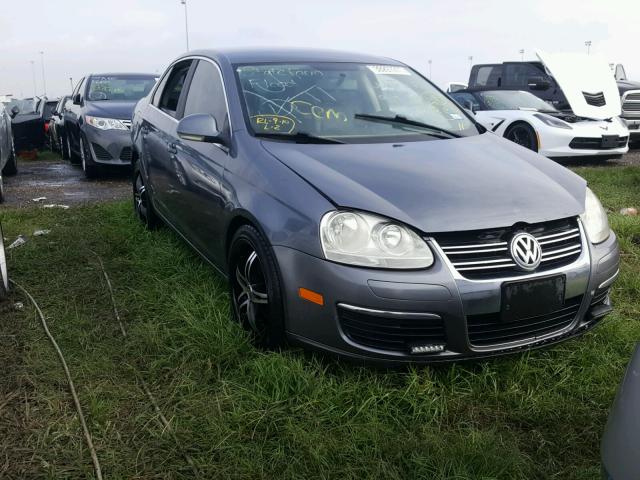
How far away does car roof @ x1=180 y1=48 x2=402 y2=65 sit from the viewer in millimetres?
3951

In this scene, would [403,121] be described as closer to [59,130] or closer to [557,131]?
[557,131]

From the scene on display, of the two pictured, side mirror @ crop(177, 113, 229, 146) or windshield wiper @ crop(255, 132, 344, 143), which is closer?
windshield wiper @ crop(255, 132, 344, 143)

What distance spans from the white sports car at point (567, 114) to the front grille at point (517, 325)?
275 inches

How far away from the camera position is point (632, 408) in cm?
153

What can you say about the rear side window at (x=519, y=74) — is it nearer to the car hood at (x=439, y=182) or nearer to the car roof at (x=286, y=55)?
the car roof at (x=286, y=55)

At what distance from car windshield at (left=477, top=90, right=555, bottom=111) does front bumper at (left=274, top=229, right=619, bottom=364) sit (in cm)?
842

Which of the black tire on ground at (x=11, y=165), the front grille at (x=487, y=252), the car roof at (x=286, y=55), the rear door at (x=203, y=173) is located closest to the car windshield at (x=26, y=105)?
the black tire on ground at (x=11, y=165)

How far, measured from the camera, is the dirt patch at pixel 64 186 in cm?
799

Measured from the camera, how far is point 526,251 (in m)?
2.65

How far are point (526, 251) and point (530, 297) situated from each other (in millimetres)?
186

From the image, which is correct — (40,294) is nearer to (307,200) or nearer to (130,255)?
(130,255)

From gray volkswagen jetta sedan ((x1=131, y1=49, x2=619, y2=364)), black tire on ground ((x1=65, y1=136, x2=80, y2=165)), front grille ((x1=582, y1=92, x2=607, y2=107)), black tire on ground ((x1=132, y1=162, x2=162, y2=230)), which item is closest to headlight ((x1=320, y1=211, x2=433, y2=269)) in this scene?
gray volkswagen jetta sedan ((x1=131, y1=49, x2=619, y2=364))

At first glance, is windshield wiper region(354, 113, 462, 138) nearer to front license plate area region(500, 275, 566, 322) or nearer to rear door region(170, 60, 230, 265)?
rear door region(170, 60, 230, 265)

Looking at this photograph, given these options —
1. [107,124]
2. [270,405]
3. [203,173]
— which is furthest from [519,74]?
[270,405]
